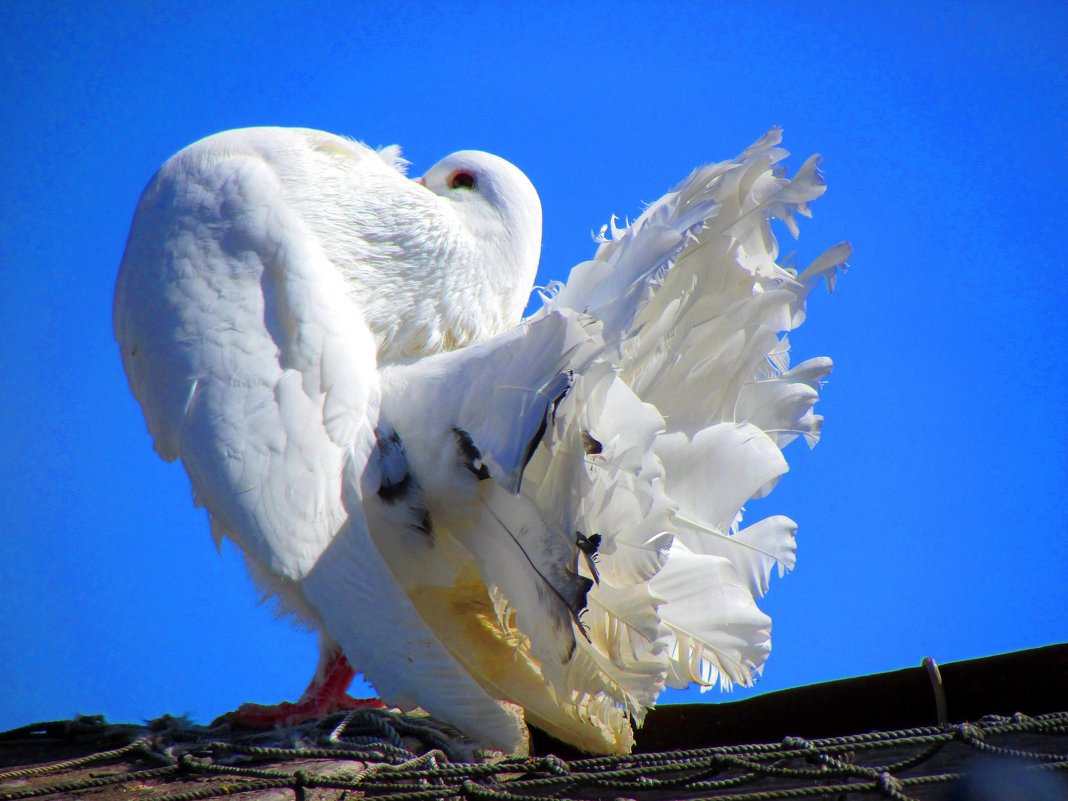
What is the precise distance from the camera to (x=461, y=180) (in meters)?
4.08

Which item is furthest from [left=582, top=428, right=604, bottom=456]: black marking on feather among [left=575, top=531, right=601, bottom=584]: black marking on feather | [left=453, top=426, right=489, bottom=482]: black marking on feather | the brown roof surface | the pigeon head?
the pigeon head

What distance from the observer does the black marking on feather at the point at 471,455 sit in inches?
115

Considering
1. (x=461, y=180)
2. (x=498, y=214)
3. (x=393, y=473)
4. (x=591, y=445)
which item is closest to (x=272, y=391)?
(x=393, y=473)

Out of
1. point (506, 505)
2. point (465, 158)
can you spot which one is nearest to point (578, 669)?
point (506, 505)

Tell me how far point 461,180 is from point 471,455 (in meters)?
1.51

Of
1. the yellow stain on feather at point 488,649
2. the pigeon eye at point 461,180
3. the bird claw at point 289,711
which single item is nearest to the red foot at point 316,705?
the bird claw at point 289,711

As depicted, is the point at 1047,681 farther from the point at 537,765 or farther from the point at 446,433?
the point at 446,433

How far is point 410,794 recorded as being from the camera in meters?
2.23

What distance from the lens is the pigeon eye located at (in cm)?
406

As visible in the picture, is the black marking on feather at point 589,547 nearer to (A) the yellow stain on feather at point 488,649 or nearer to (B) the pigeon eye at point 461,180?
(A) the yellow stain on feather at point 488,649

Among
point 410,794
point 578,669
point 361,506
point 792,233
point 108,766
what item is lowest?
point 410,794

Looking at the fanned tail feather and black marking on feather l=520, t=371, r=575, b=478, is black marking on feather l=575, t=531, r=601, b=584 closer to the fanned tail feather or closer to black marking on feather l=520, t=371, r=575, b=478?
the fanned tail feather

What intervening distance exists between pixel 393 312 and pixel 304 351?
1.48ft

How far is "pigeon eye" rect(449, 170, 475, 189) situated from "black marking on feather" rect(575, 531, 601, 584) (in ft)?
5.94
